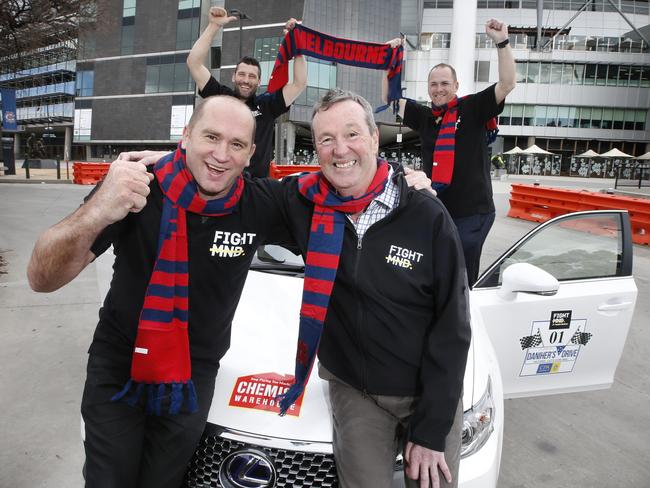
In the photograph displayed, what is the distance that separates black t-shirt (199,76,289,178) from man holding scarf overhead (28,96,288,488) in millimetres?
2376

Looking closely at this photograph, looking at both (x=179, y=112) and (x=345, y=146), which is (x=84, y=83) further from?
(x=345, y=146)

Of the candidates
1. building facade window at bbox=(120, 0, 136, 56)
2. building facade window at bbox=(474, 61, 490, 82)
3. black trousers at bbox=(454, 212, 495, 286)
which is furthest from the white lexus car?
building facade window at bbox=(120, 0, 136, 56)

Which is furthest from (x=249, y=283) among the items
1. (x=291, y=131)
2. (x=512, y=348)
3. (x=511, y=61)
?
(x=291, y=131)

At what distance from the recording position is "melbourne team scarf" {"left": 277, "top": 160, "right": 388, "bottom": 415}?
1.93m

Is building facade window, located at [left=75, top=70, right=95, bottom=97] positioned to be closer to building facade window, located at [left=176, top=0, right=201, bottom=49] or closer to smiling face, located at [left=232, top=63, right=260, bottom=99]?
building facade window, located at [left=176, top=0, right=201, bottom=49]

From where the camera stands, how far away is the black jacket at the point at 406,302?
1.85m

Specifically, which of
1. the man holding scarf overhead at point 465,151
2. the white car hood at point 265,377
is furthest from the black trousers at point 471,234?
the white car hood at point 265,377

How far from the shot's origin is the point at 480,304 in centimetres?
294

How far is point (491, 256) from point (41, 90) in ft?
223

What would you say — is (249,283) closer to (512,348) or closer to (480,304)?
(480,304)

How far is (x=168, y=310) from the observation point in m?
1.92

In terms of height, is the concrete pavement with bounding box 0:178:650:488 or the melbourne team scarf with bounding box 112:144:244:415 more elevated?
the melbourne team scarf with bounding box 112:144:244:415

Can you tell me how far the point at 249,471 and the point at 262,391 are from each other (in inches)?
11.6

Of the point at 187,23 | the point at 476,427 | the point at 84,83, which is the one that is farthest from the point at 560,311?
the point at 84,83
